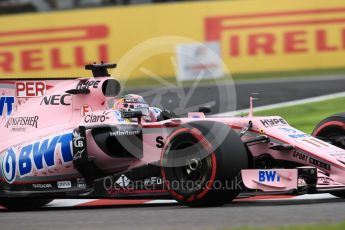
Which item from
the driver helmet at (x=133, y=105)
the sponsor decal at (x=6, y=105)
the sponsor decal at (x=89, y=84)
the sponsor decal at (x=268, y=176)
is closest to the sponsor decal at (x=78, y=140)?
the driver helmet at (x=133, y=105)

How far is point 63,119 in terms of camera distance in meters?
11.1

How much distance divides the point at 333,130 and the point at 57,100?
3.33m

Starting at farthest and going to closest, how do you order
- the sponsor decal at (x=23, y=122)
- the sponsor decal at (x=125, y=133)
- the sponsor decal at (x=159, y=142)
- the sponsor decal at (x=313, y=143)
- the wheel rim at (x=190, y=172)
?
the sponsor decal at (x=23, y=122) < the sponsor decal at (x=125, y=133) < the sponsor decal at (x=159, y=142) < the sponsor decal at (x=313, y=143) < the wheel rim at (x=190, y=172)

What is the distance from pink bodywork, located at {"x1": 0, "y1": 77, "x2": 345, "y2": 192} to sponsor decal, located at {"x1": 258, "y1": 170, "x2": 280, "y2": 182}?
17 millimetres

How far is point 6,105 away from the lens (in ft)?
37.9

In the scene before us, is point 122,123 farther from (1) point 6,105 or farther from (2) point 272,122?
(1) point 6,105

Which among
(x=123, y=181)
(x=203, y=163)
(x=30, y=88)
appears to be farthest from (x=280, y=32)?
(x=203, y=163)

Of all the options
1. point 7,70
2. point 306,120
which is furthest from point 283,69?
point 7,70

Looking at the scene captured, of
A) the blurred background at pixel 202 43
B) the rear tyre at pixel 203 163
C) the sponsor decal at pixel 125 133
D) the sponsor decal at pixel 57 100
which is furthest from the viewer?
the blurred background at pixel 202 43

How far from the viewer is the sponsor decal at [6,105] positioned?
11.5 metres

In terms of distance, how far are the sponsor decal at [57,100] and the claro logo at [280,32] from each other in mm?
10008

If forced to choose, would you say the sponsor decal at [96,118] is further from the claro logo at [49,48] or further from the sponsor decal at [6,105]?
the claro logo at [49,48]

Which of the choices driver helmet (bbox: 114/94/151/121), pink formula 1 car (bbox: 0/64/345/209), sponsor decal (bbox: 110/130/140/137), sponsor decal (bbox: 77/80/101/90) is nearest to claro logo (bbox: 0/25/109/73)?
pink formula 1 car (bbox: 0/64/345/209)

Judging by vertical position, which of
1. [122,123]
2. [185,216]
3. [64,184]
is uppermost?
[122,123]
